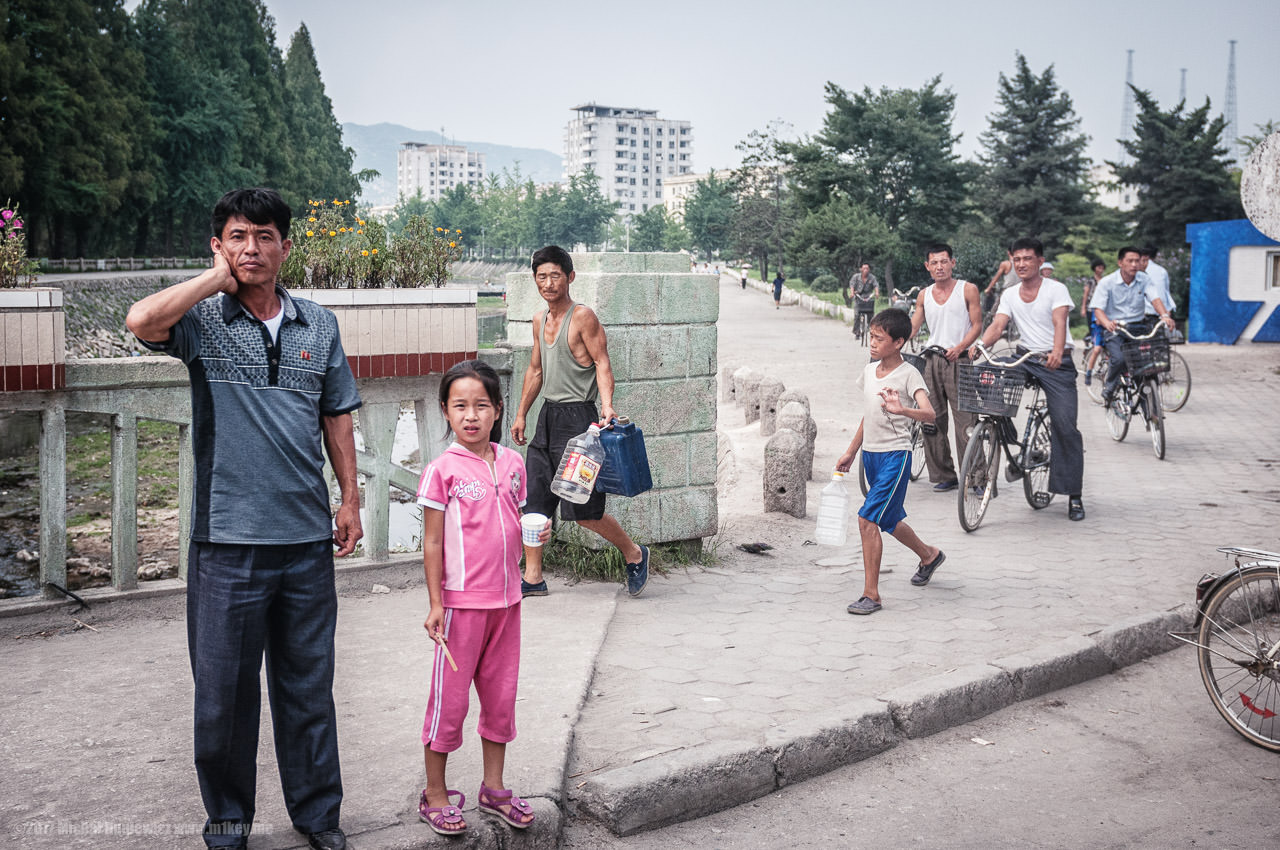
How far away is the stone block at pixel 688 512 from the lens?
7297mm

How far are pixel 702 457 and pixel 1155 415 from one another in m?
6.34

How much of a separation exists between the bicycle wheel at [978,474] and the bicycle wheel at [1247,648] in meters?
3.27

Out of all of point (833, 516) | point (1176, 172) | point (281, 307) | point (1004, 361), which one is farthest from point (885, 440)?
point (1176, 172)

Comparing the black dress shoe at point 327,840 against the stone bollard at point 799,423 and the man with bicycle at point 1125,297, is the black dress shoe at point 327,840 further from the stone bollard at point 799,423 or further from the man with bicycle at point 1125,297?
the man with bicycle at point 1125,297

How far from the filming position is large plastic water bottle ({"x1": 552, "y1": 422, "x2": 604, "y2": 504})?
605 cm

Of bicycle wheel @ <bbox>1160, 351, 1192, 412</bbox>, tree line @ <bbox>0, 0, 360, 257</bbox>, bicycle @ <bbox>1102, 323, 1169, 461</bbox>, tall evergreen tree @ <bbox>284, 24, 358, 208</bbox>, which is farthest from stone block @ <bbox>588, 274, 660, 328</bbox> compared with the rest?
tall evergreen tree @ <bbox>284, 24, 358, 208</bbox>

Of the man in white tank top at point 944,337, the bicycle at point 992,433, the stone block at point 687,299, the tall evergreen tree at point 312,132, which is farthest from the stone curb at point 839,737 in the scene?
the tall evergreen tree at point 312,132

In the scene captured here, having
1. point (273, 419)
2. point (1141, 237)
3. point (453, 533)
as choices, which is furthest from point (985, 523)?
point (1141, 237)

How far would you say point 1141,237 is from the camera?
4778 centimetres

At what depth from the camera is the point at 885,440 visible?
647cm

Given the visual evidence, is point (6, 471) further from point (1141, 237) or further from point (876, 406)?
point (1141, 237)

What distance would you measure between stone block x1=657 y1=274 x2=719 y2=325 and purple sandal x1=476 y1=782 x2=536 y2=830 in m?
3.83

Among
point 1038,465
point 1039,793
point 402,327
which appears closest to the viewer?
point 1039,793

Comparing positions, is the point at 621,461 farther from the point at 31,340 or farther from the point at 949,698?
the point at 31,340
